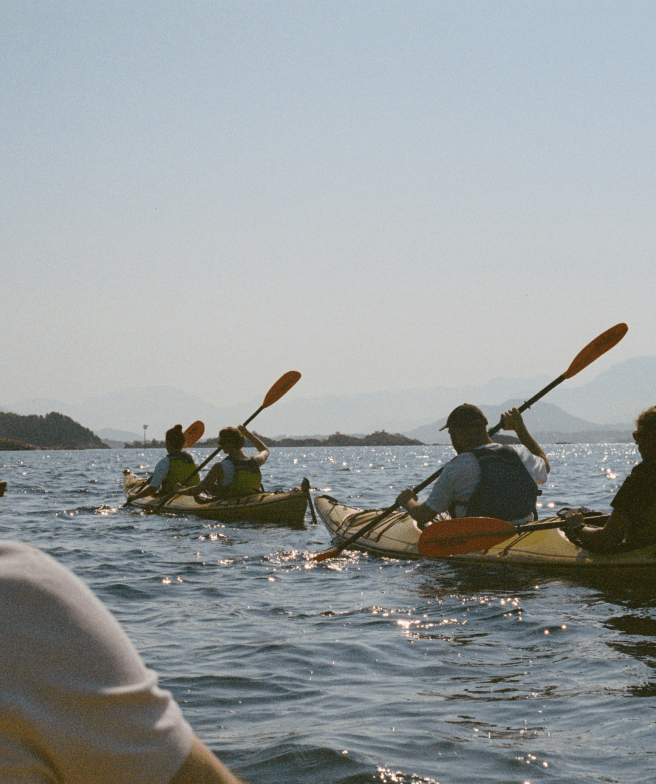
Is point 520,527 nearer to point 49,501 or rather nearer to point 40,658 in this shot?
point 40,658

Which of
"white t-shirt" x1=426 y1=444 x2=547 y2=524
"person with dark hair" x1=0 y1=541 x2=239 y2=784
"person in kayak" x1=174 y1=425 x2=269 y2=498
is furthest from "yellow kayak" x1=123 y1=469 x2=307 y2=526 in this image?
"person with dark hair" x1=0 y1=541 x2=239 y2=784

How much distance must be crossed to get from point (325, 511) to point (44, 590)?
11.7 metres

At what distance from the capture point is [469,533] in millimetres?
8148

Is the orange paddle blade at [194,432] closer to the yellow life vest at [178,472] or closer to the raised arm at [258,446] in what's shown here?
the yellow life vest at [178,472]

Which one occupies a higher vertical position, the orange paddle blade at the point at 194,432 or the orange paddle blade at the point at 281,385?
the orange paddle blade at the point at 281,385

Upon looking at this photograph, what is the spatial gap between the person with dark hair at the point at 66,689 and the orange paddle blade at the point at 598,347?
10529 mm

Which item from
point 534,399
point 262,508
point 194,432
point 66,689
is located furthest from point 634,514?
point 194,432

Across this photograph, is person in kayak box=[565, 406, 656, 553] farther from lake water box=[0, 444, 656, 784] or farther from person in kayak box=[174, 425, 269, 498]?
person in kayak box=[174, 425, 269, 498]

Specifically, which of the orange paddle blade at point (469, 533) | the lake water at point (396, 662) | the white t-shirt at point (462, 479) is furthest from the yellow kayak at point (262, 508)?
the orange paddle blade at point (469, 533)

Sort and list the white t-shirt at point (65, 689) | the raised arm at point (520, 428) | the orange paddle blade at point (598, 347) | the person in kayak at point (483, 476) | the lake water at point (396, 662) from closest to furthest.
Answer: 1. the white t-shirt at point (65, 689)
2. the lake water at point (396, 662)
3. the person in kayak at point (483, 476)
4. the raised arm at point (520, 428)
5. the orange paddle blade at point (598, 347)

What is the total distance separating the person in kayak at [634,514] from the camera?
6.61m

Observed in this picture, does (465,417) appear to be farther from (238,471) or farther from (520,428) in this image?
(238,471)

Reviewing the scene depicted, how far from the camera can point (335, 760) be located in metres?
3.85

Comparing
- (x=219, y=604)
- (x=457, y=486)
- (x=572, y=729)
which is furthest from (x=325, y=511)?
(x=572, y=729)
